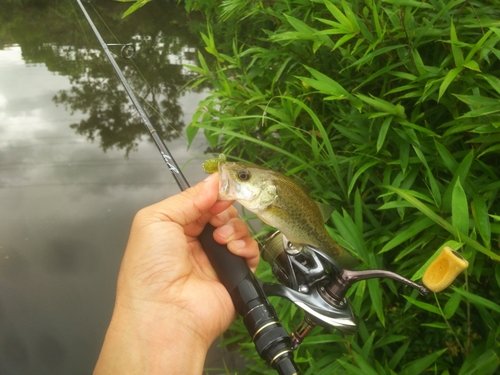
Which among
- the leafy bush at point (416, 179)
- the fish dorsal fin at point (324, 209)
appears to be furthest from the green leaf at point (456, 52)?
the fish dorsal fin at point (324, 209)

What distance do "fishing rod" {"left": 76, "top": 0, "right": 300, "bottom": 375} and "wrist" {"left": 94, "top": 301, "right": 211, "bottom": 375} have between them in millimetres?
234

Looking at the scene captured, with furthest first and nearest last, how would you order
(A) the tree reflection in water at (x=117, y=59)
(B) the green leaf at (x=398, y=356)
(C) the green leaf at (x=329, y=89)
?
(A) the tree reflection in water at (x=117, y=59) → (C) the green leaf at (x=329, y=89) → (B) the green leaf at (x=398, y=356)

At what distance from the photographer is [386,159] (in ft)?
6.58

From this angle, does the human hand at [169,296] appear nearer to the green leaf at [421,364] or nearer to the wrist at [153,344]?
the wrist at [153,344]

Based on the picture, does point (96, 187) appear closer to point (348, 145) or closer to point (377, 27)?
point (348, 145)

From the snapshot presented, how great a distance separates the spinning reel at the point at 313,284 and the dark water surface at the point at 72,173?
4.78 ft

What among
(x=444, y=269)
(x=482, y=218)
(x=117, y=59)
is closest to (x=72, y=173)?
(x=117, y=59)

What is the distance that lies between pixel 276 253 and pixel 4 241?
2.91 meters

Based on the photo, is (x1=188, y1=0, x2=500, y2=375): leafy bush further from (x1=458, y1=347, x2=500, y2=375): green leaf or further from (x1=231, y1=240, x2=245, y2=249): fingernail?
(x1=231, y1=240, x2=245, y2=249): fingernail

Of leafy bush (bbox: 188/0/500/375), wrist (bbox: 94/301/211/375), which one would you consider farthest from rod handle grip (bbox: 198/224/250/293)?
leafy bush (bbox: 188/0/500/375)

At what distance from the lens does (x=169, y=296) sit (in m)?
1.43

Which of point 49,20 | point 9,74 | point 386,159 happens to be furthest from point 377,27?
point 49,20

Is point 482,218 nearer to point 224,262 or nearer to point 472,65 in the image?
point 472,65

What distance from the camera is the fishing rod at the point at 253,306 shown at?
111cm
